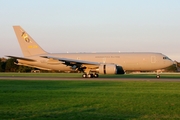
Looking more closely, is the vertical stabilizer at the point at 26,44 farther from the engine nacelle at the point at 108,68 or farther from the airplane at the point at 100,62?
the engine nacelle at the point at 108,68

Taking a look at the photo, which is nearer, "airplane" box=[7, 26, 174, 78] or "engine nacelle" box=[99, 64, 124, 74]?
"engine nacelle" box=[99, 64, 124, 74]

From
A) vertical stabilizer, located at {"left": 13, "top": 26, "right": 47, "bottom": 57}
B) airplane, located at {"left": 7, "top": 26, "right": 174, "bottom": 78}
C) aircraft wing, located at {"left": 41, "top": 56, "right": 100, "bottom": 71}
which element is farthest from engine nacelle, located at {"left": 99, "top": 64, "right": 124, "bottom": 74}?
vertical stabilizer, located at {"left": 13, "top": 26, "right": 47, "bottom": 57}

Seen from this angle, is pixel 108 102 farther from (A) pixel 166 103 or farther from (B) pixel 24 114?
(B) pixel 24 114

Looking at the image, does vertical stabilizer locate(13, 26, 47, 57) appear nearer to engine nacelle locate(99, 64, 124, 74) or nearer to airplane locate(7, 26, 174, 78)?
airplane locate(7, 26, 174, 78)

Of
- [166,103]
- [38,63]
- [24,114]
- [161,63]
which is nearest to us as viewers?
[24,114]

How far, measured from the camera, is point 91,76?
44.9m

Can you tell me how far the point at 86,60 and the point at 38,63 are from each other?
635 centimetres

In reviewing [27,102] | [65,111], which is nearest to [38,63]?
[27,102]

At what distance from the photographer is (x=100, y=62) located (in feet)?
151

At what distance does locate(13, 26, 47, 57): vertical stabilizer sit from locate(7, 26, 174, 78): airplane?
2.46 ft

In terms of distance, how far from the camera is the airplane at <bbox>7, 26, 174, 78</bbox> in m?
44.7

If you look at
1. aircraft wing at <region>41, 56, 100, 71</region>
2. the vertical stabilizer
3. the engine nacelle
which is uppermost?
the vertical stabilizer

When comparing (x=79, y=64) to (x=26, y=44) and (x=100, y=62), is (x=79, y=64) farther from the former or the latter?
(x=26, y=44)

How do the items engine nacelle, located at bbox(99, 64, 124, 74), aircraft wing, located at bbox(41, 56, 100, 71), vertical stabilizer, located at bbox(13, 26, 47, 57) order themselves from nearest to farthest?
1. engine nacelle, located at bbox(99, 64, 124, 74)
2. aircraft wing, located at bbox(41, 56, 100, 71)
3. vertical stabilizer, located at bbox(13, 26, 47, 57)
